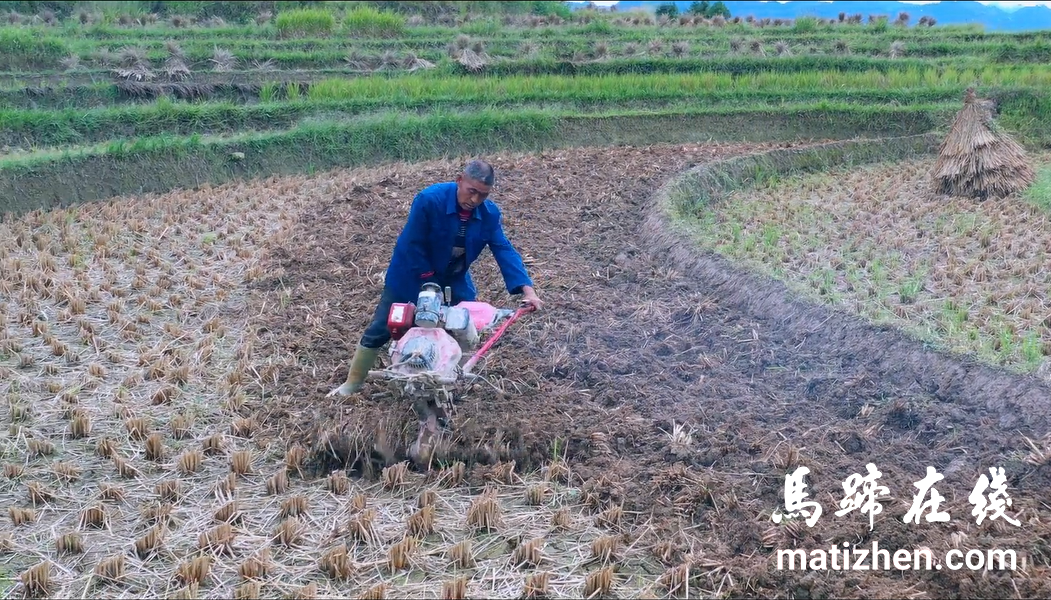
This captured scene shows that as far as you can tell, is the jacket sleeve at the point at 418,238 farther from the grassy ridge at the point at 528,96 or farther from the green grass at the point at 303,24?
the green grass at the point at 303,24

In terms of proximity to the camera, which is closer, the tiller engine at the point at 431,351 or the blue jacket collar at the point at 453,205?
the tiller engine at the point at 431,351

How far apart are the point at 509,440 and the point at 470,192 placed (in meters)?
1.17

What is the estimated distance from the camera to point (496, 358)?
5.57 metres

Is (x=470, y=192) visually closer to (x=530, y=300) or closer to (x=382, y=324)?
(x=530, y=300)

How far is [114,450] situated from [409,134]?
7641 mm

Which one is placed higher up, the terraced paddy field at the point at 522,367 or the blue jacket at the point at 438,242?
the blue jacket at the point at 438,242

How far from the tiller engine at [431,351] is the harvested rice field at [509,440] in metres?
0.15

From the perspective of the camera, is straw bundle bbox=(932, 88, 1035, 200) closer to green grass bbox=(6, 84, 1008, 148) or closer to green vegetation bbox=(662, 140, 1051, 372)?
green vegetation bbox=(662, 140, 1051, 372)

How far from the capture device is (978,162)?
28.9 feet

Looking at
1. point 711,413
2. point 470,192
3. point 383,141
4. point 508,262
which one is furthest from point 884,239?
point 383,141

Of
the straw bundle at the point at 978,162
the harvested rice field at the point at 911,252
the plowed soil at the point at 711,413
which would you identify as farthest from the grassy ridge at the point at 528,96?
the plowed soil at the point at 711,413

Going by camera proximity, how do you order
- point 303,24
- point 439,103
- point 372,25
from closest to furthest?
point 439,103 < point 303,24 < point 372,25

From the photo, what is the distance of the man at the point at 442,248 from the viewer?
4629 mm

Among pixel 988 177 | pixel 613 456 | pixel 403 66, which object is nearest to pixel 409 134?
pixel 403 66
